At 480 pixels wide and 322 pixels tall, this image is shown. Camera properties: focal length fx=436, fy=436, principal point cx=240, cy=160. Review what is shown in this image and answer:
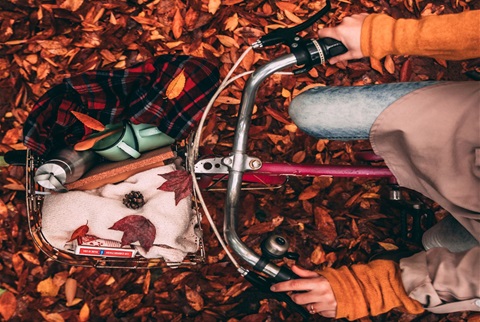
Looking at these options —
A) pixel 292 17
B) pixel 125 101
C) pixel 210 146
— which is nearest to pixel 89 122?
pixel 125 101

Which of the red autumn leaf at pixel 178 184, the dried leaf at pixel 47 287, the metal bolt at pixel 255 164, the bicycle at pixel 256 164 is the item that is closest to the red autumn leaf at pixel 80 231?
the bicycle at pixel 256 164

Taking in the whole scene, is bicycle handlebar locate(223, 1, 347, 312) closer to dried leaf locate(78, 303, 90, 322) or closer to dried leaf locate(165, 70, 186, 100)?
dried leaf locate(165, 70, 186, 100)

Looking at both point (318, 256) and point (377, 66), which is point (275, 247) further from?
point (377, 66)

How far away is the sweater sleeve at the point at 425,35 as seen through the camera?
1.22 metres

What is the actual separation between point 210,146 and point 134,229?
82 cm

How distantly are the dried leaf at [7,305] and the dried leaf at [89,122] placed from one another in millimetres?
1064

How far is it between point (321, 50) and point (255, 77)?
0.21 m

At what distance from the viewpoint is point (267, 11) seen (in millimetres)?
2344

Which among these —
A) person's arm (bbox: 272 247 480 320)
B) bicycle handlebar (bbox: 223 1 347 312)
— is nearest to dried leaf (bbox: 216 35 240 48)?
bicycle handlebar (bbox: 223 1 347 312)

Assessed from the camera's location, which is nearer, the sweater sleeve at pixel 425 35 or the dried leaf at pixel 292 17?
the sweater sleeve at pixel 425 35

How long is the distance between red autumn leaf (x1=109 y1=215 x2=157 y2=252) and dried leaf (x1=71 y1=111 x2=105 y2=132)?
35 centimetres

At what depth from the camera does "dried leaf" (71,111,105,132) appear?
61.7 inches

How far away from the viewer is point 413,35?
126 centimetres

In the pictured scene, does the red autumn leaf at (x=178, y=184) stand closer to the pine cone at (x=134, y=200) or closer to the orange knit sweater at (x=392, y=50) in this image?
the pine cone at (x=134, y=200)
